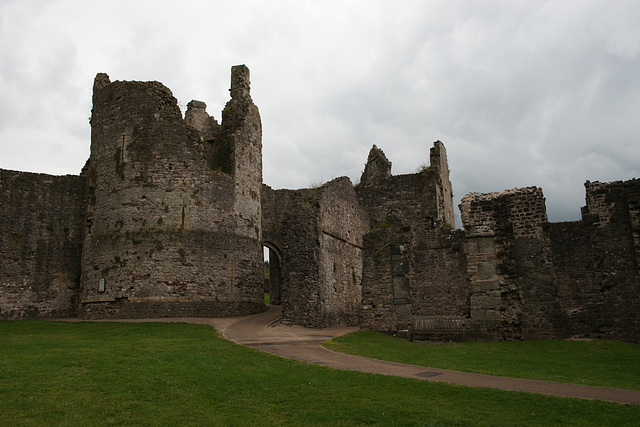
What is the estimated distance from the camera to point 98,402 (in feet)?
28.6


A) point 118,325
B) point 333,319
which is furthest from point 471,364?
point 118,325

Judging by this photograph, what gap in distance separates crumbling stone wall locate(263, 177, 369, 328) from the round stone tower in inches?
137

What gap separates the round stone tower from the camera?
940 inches

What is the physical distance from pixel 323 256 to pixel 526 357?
11691mm

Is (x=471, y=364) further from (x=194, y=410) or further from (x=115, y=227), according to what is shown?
(x=115, y=227)

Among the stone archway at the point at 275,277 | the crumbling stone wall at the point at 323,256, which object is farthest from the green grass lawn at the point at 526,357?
the stone archway at the point at 275,277

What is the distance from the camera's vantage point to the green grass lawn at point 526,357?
39.6 ft

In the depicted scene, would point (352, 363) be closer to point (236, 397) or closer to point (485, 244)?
point (236, 397)

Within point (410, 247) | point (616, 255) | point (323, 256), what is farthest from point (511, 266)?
point (323, 256)

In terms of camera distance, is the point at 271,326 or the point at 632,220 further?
the point at 271,326

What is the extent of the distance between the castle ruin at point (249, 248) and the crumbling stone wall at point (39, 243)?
0.21 feet

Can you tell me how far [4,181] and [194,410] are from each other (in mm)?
22625

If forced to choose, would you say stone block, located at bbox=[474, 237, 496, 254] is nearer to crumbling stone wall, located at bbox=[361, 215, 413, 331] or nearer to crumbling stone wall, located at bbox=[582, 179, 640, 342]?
crumbling stone wall, located at bbox=[361, 215, 413, 331]

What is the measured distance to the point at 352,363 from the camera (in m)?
13.2
